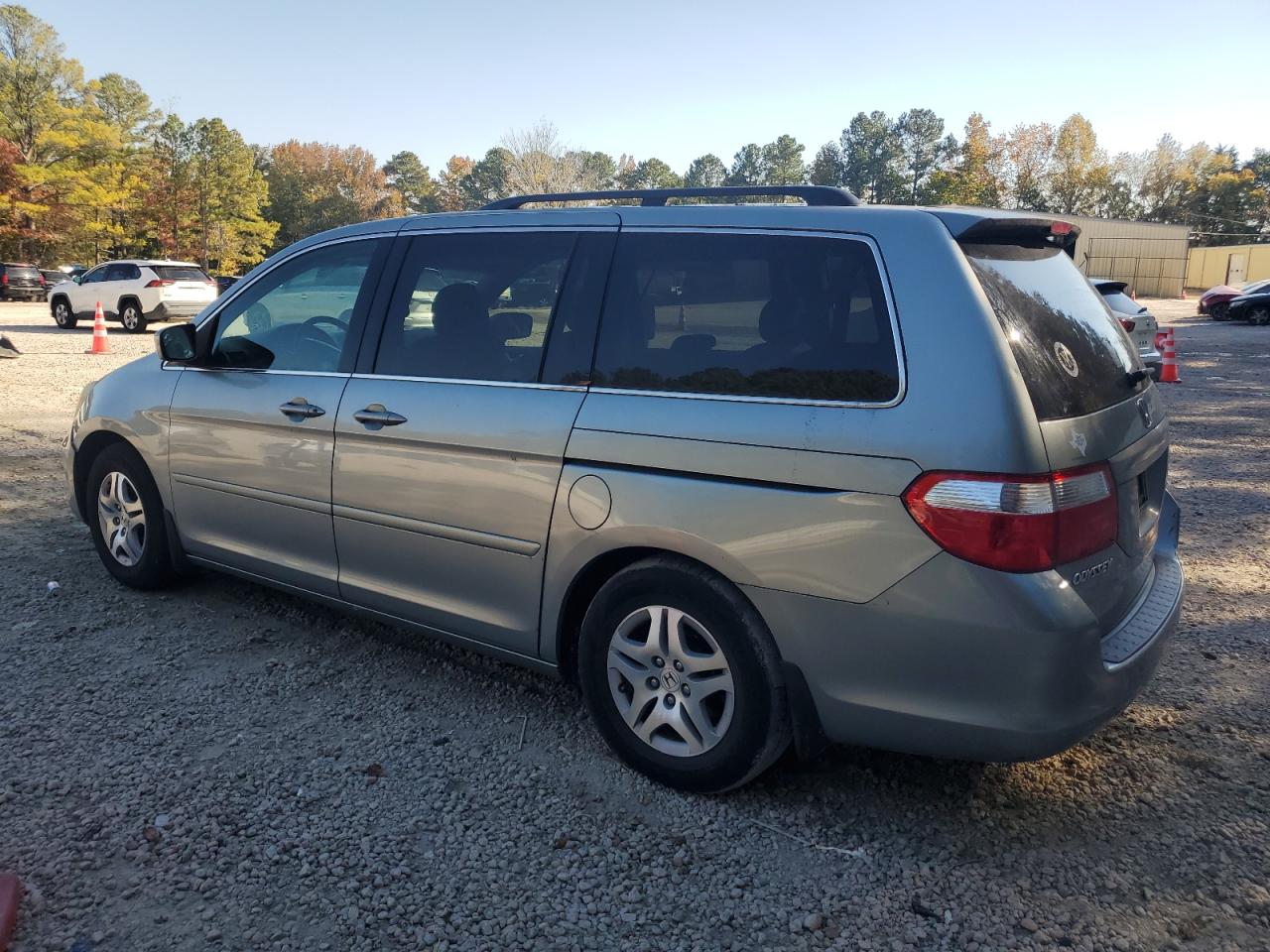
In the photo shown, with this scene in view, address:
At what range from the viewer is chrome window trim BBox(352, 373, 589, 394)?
10.5 ft

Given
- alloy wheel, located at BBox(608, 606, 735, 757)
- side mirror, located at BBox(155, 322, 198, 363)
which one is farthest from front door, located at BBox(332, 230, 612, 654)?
side mirror, located at BBox(155, 322, 198, 363)

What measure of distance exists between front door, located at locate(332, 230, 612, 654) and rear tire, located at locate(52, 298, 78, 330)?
23.0 meters

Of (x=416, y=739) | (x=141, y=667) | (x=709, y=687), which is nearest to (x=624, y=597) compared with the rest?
(x=709, y=687)

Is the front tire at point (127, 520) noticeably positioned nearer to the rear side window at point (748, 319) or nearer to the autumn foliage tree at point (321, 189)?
the rear side window at point (748, 319)

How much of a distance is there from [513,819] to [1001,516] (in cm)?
172

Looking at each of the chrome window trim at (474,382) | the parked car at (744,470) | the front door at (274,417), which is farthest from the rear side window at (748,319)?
the front door at (274,417)

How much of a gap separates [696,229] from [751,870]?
2.01m

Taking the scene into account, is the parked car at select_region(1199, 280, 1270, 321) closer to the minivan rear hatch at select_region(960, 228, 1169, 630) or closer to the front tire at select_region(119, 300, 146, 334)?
the front tire at select_region(119, 300, 146, 334)

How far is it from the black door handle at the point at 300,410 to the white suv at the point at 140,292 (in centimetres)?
1970

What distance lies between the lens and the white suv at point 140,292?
21406mm

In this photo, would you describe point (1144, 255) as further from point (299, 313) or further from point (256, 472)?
point (256, 472)

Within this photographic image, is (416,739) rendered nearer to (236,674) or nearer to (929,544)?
(236,674)

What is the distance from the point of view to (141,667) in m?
3.93

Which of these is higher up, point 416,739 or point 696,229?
point 696,229
